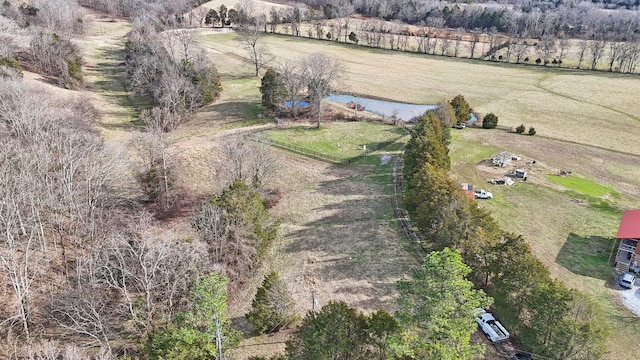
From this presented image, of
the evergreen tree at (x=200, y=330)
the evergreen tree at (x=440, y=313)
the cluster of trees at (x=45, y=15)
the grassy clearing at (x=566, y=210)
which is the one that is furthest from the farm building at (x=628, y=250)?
the cluster of trees at (x=45, y=15)

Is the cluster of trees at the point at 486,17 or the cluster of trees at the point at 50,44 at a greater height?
the cluster of trees at the point at 486,17

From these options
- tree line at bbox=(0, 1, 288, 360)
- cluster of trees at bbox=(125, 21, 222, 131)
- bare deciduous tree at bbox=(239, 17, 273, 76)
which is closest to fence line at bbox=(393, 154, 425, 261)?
tree line at bbox=(0, 1, 288, 360)

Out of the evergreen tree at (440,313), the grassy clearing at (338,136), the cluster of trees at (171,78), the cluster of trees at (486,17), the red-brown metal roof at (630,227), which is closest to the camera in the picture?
the evergreen tree at (440,313)

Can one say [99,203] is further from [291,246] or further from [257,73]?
[257,73]

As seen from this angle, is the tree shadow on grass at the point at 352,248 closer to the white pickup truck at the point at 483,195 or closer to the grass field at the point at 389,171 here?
the grass field at the point at 389,171

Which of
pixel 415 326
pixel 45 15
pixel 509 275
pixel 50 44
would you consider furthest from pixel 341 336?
pixel 45 15

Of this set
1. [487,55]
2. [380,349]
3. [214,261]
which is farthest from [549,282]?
[487,55]

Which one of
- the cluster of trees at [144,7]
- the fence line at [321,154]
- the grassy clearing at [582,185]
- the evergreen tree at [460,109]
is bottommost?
the grassy clearing at [582,185]
